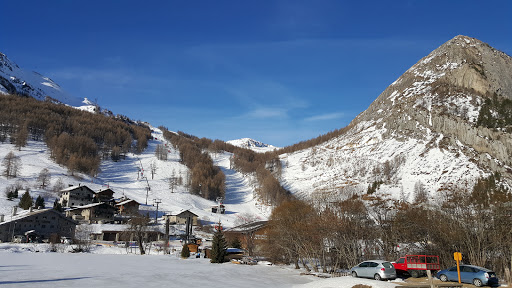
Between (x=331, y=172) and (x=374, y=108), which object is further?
(x=374, y=108)

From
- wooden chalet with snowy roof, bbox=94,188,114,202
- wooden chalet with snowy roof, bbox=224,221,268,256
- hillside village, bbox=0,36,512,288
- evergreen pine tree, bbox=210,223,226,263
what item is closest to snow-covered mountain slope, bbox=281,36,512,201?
hillside village, bbox=0,36,512,288

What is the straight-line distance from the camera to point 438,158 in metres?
118

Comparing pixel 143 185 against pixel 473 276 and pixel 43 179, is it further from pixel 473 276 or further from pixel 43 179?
pixel 473 276

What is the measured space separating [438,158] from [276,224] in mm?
95178

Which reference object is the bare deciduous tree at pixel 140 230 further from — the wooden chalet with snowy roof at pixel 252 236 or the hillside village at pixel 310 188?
the wooden chalet with snowy roof at pixel 252 236

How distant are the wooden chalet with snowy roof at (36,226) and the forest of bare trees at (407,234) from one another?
39.9 meters

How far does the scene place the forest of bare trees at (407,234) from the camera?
3022 cm

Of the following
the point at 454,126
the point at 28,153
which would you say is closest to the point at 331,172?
the point at 454,126

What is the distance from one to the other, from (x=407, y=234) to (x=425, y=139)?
10757 cm

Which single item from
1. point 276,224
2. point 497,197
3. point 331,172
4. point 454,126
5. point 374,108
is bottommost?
point 276,224

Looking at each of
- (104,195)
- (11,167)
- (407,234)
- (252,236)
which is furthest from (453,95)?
(11,167)

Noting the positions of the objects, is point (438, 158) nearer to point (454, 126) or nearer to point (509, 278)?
point (454, 126)

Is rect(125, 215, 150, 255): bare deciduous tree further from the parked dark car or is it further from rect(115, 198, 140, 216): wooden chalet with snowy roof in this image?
the parked dark car

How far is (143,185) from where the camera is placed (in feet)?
412
